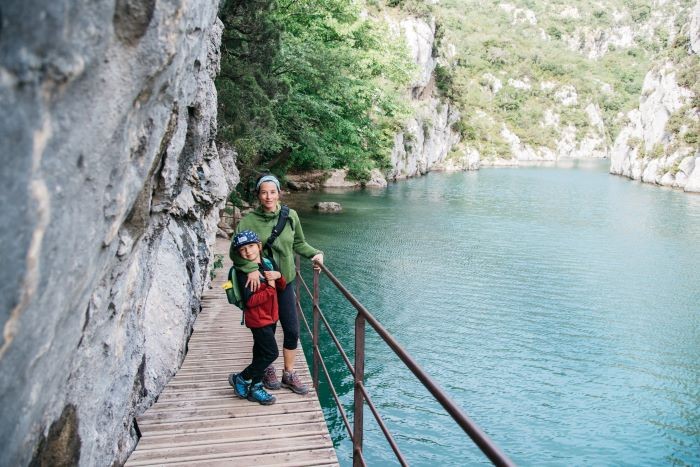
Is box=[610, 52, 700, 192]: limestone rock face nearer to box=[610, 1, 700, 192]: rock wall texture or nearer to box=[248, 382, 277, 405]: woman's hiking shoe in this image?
box=[610, 1, 700, 192]: rock wall texture

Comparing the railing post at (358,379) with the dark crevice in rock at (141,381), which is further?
the dark crevice in rock at (141,381)

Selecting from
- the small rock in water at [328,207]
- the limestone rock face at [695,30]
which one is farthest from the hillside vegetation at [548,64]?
the small rock in water at [328,207]

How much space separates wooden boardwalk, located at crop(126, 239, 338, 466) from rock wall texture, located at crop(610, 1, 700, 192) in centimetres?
4953

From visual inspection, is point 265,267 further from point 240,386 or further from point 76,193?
point 76,193

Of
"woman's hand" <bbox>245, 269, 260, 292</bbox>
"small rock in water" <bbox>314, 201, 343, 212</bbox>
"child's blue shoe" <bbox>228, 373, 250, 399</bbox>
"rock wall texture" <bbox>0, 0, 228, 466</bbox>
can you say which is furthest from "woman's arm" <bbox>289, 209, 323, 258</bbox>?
"small rock in water" <bbox>314, 201, 343, 212</bbox>

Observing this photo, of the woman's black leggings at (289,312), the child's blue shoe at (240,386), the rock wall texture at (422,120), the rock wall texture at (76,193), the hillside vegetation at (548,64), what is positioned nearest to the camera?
the rock wall texture at (76,193)

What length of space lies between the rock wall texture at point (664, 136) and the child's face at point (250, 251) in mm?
49924

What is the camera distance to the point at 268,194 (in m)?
3.91

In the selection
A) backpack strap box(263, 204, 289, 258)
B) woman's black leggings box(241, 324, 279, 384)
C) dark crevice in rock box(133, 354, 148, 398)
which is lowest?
dark crevice in rock box(133, 354, 148, 398)

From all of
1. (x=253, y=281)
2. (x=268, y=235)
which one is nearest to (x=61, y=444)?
(x=253, y=281)

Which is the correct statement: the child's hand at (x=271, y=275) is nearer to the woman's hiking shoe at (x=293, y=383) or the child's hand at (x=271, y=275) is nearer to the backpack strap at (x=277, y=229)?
the backpack strap at (x=277, y=229)

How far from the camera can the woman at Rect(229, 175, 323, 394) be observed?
389 cm

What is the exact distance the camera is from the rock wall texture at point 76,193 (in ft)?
4.13

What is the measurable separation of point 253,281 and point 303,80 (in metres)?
17.9
